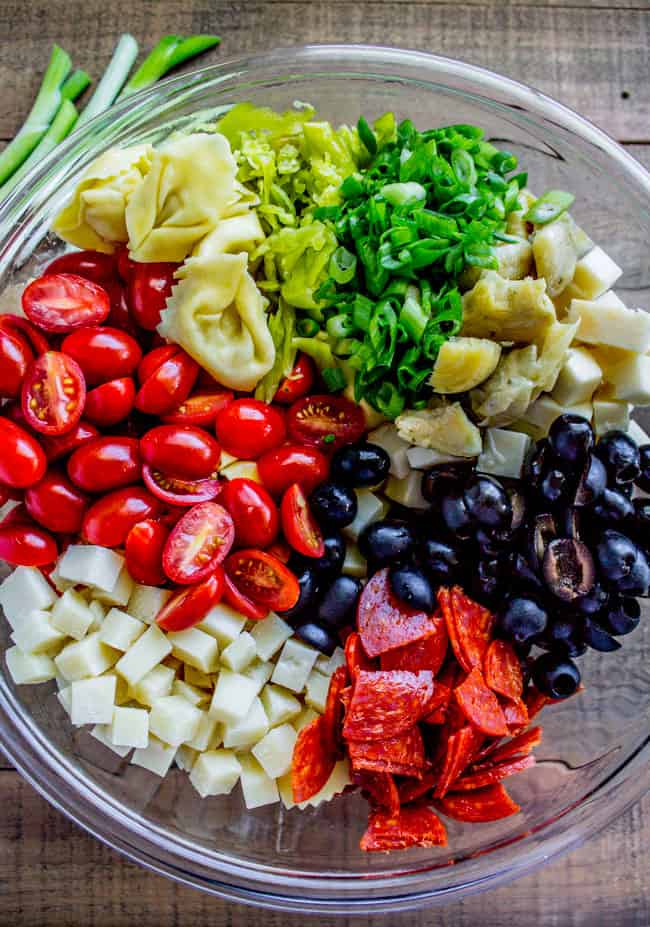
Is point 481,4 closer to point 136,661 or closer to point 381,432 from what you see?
point 381,432

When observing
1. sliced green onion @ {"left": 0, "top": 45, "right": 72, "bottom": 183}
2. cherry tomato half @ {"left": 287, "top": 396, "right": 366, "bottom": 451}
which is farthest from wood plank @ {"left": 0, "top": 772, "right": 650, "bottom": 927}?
sliced green onion @ {"left": 0, "top": 45, "right": 72, "bottom": 183}

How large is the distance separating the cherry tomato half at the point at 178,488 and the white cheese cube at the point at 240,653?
309 millimetres

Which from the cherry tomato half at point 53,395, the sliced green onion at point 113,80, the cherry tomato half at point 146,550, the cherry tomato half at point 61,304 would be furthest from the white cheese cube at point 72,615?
the sliced green onion at point 113,80

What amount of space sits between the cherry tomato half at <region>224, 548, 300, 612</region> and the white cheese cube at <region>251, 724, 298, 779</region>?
277mm

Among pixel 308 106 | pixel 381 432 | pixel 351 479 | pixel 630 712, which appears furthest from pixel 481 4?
pixel 630 712

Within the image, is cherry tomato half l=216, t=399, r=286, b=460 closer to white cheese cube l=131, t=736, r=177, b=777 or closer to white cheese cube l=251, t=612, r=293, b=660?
white cheese cube l=251, t=612, r=293, b=660

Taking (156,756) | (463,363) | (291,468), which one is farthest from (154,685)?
(463,363)

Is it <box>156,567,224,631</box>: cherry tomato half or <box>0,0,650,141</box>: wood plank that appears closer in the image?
<box>156,567,224,631</box>: cherry tomato half

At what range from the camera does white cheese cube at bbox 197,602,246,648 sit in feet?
6.09

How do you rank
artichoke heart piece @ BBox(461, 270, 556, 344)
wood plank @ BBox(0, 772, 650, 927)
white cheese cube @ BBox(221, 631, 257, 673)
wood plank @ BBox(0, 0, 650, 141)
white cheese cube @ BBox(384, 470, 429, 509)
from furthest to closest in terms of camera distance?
wood plank @ BBox(0, 0, 650, 141)
wood plank @ BBox(0, 772, 650, 927)
white cheese cube @ BBox(384, 470, 429, 509)
white cheese cube @ BBox(221, 631, 257, 673)
artichoke heart piece @ BBox(461, 270, 556, 344)

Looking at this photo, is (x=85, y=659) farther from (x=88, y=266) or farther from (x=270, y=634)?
(x=88, y=266)

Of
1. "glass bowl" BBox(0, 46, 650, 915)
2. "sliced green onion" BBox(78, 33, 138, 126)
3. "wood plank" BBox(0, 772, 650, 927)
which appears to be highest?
"sliced green onion" BBox(78, 33, 138, 126)

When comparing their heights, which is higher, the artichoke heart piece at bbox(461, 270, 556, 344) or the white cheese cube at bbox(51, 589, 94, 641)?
Answer: the artichoke heart piece at bbox(461, 270, 556, 344)

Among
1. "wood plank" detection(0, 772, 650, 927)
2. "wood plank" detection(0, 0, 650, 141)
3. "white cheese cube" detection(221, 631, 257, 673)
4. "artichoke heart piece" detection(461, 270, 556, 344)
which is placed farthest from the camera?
"wood plank" detection(0, 0, 650, 141)
